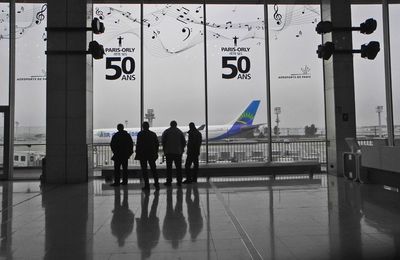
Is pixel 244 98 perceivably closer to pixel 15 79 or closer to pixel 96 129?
pixel 96 129

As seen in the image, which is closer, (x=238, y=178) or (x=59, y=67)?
(x=59, y=67)

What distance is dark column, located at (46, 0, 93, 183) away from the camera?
1092cm

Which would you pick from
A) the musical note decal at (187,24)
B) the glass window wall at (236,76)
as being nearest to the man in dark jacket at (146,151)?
the glass window wall at (236,76)

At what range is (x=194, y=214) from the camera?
20.8 feet

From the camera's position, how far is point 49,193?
29.7 ft

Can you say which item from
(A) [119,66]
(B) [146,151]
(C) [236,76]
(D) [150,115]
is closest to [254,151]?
(C) [236,76]

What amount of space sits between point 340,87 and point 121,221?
27.4 ft

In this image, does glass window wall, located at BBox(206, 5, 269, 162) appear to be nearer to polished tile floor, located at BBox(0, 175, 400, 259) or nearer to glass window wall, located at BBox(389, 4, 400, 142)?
glass window wall, located at BBox(389, 4, 400, 142)

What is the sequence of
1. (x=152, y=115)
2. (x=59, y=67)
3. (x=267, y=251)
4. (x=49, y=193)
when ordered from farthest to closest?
(x=152, y=115), (x=59, y=67), (x=49, y=193), (x=267, y=251)

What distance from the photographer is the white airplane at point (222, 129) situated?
13.4 metres

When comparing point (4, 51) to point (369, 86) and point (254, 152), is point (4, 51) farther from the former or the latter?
point (369, 86)

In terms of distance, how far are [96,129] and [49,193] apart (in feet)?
14.3

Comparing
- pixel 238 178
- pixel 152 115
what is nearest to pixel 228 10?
pixel 152 115

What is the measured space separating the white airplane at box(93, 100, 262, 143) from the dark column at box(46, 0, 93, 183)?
7.57 ft
